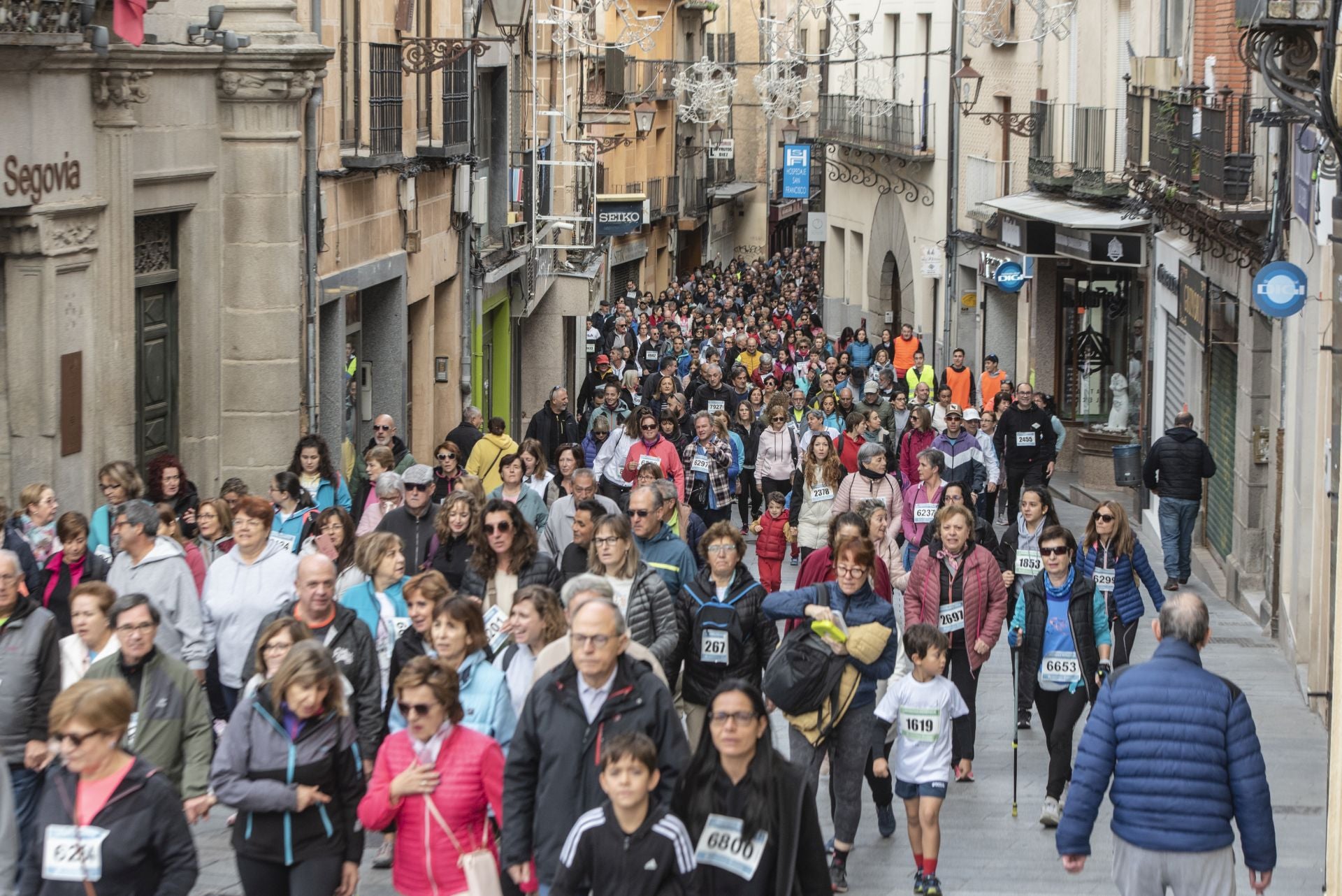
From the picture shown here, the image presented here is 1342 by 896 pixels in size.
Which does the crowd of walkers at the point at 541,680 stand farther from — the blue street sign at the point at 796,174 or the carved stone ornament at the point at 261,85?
the blue street sign at the point at 796,174

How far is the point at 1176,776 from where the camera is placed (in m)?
7.27

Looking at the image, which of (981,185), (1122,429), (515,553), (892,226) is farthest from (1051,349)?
(515,553)

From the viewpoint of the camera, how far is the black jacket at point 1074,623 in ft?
35.7

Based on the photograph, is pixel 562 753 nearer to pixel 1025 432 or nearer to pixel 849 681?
pixel 849 681

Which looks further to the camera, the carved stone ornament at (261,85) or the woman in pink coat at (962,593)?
the carved stone ornament at (261,85)

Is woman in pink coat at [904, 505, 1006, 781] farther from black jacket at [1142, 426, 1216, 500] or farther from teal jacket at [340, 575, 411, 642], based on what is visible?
black jacket at [1142, 426, 1216, 500]

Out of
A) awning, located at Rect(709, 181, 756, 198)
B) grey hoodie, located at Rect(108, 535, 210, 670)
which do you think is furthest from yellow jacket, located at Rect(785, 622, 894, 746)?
awning, located at Rect(709, 181, 756, 198)

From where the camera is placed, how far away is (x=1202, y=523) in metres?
21.0

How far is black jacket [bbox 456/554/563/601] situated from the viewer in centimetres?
997

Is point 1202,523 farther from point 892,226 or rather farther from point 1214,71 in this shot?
point 892,226

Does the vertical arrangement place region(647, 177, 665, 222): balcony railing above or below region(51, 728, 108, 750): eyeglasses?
above

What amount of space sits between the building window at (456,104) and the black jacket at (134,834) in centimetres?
1697

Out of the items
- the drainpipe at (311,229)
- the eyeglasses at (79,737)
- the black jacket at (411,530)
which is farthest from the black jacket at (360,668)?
the drainpipe at (311,229)

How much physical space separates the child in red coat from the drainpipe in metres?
3.78
